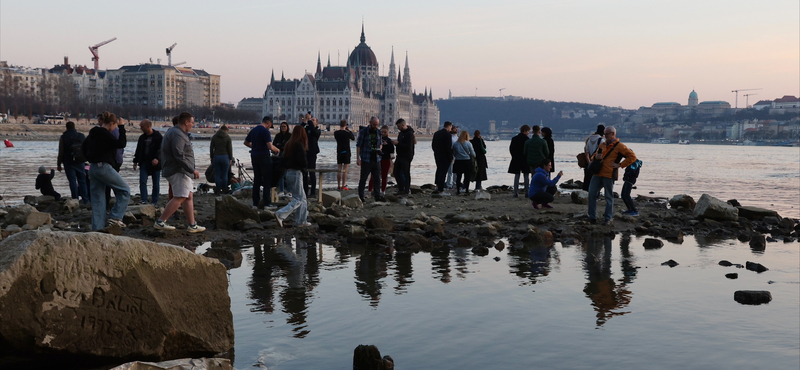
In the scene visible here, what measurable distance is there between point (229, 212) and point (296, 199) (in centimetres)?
96

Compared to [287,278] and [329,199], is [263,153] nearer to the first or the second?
[329,199]

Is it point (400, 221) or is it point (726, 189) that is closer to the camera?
point (400, 221)

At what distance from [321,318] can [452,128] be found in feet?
36.8

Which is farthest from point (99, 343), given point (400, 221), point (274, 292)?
point (400, 221)

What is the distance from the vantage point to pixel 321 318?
5.89m

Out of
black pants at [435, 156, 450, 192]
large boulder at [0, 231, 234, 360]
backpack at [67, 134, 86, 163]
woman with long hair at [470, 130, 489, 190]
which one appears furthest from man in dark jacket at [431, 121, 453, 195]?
large boulder at [0, 231, 234, 360]

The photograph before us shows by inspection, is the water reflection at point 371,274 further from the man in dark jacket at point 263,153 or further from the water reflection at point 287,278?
the man in dark jacket at point 263,153

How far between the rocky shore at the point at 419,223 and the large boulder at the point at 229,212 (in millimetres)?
14

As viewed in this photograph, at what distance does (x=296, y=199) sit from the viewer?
420 inches

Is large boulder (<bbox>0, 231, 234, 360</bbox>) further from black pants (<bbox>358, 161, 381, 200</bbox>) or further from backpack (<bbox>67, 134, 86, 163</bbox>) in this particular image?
black pants (<bbox>358, 161, 381, 200</bbox>)

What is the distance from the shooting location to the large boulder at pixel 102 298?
4113mm

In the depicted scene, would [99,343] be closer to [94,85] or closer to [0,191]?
[0,191]

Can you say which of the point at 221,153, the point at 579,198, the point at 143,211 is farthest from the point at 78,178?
the point at 579,198

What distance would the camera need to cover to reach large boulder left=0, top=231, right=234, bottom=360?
13.5 ft
